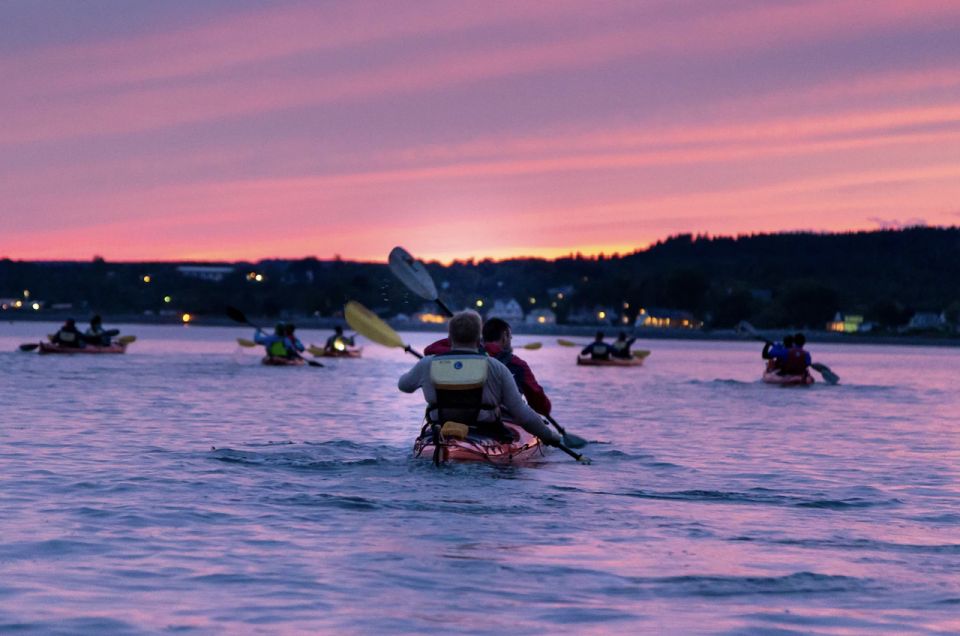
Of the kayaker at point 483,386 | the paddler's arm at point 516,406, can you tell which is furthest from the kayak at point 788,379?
the kayaker at point 483,386

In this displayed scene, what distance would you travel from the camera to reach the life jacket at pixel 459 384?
40.7 ft

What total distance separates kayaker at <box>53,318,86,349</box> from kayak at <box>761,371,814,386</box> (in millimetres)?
25098

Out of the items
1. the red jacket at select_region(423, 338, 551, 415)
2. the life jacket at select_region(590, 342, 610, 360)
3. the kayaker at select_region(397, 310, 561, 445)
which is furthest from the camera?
the life jacket at select_region(590, 342, 610, 360)

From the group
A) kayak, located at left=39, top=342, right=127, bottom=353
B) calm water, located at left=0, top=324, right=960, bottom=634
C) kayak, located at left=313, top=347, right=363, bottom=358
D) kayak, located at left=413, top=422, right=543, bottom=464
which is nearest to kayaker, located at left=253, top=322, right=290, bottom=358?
kayak, located at left=39, top=342, right=127, bottom=353

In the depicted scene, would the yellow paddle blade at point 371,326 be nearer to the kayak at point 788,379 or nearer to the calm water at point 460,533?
the calm water at point 460,533

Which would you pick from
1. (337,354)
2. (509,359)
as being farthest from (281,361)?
(509,359)

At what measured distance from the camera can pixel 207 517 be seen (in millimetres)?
10703

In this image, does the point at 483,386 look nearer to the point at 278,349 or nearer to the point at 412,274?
the point at 412,274

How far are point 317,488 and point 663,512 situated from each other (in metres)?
3.33

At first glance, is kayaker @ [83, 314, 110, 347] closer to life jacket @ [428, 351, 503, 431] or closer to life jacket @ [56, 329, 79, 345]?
life jacket @ [56, 329, 79, 345]

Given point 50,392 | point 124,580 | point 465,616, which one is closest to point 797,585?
point 465,616

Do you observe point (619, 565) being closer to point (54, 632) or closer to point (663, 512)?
point (663, 512)

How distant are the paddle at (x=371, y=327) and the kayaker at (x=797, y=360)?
22681 millimetres

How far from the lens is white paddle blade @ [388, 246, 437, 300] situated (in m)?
16.7
